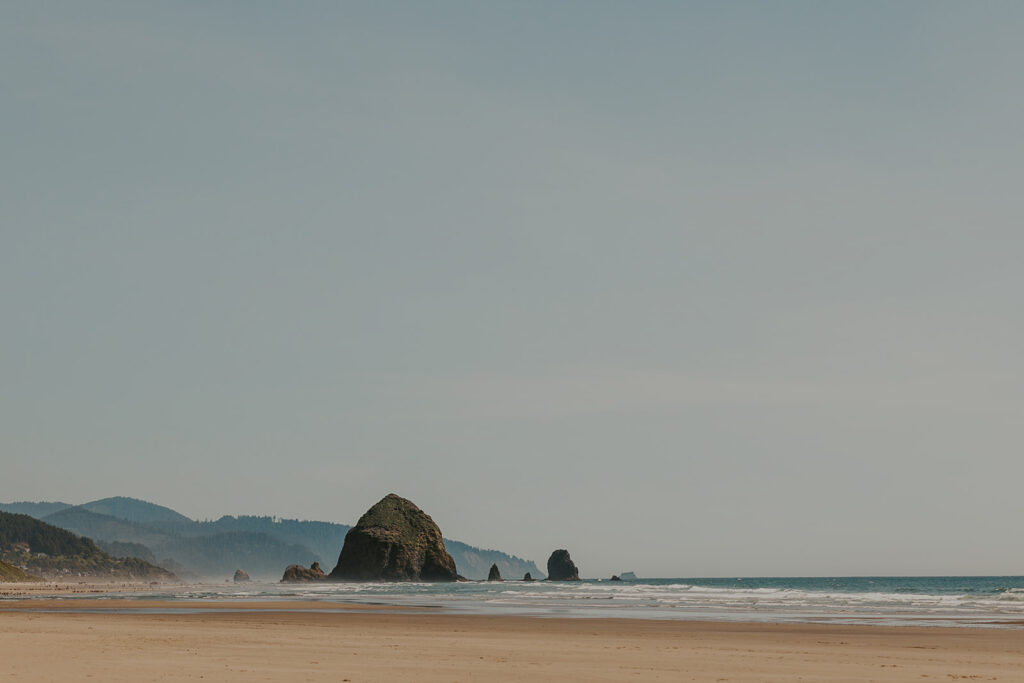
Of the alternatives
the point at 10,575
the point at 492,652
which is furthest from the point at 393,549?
the point at 492,652

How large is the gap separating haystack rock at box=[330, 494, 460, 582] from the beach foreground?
412 feet

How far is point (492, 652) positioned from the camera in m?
21.0

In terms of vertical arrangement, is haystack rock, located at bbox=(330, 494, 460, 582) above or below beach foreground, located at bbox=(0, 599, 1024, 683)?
above

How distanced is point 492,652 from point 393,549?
462 ft

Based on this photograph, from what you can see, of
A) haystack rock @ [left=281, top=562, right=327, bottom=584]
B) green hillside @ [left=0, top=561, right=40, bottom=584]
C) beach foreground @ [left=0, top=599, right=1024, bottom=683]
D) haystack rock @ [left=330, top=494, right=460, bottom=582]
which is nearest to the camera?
beach foreground @ [left=0, top=599, right=1024, bottom=683]

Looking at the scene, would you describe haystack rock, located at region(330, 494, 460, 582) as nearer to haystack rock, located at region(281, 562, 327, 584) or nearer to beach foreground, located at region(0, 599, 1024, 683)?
haystack rock, located at region(281, 562, 327, 584)

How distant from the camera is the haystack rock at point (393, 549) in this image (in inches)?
6107

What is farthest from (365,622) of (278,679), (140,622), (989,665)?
(989,665)

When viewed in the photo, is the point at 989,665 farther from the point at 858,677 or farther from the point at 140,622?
the point at 140,622

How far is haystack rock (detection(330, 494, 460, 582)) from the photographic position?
15512cm

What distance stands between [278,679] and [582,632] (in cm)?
1615

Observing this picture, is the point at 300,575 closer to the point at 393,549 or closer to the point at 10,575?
the point at 393,549

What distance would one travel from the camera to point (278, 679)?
14836mm

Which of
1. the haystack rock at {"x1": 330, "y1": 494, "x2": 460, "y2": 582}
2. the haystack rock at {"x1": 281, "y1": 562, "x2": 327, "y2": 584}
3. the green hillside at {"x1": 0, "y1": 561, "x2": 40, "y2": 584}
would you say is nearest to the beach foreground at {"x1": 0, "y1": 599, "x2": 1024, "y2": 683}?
the haystack rock at {"x1": 330, "y1": 494, "x2": 460, "y2": 582}
